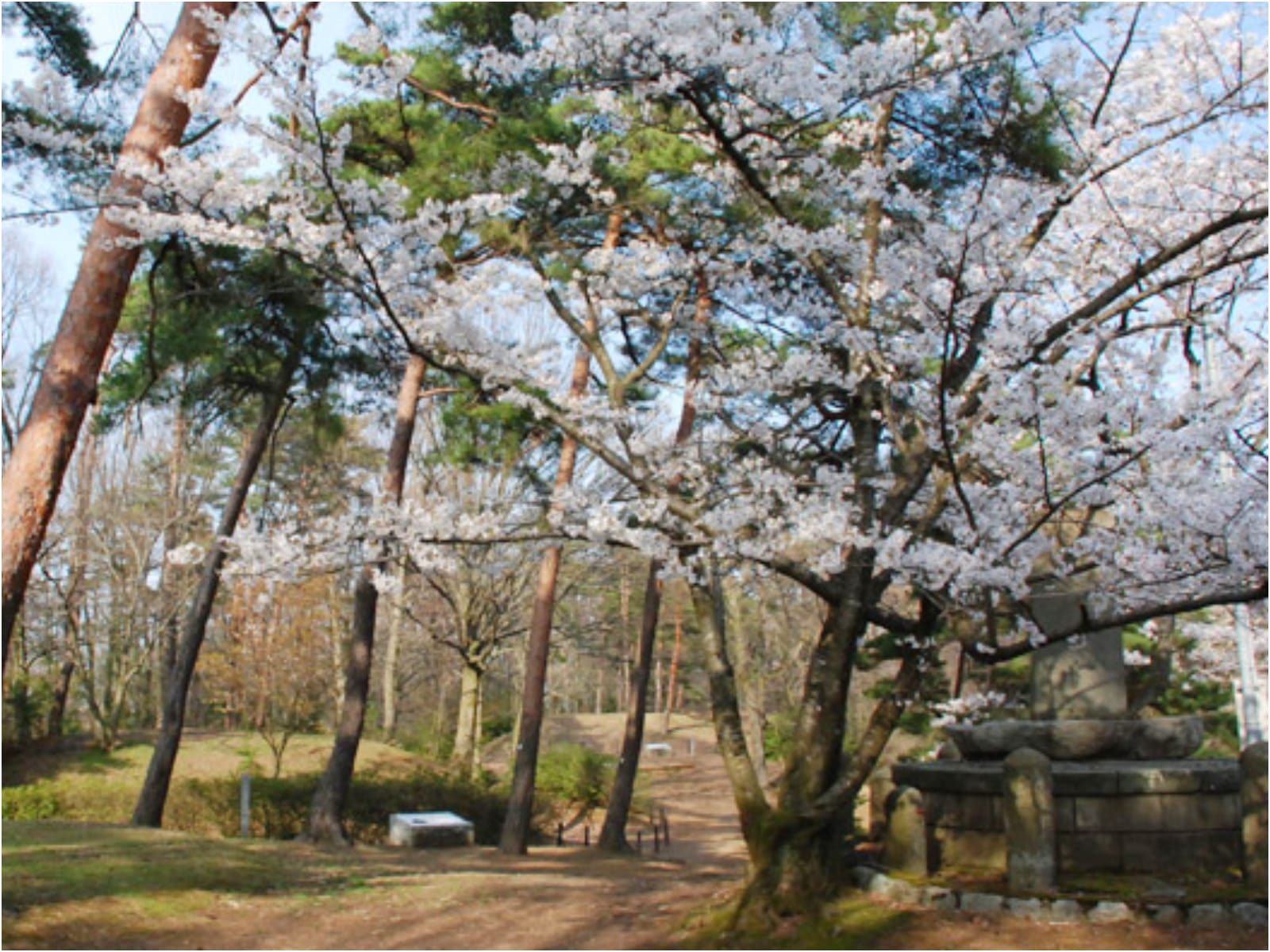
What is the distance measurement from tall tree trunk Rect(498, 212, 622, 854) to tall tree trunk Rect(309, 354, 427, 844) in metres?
2.08

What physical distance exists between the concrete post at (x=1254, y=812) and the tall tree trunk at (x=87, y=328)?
7.06m

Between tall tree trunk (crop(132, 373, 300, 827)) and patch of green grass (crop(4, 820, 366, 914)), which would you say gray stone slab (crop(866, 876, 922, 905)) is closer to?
patch of green grass (crop(4, 820, 366, 914))

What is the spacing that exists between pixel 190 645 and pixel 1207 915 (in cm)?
1161

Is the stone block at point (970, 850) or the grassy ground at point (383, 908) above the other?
the stone block at point (970, 850)

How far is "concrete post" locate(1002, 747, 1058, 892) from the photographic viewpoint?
6.39 meters

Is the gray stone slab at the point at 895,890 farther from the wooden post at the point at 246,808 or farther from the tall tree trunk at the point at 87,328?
the wooden post at the point at 246,808

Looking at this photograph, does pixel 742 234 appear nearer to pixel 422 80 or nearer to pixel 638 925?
pixel 422 80

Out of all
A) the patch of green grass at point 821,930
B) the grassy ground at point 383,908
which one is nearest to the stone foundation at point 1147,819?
the grassy ground at point 383,908

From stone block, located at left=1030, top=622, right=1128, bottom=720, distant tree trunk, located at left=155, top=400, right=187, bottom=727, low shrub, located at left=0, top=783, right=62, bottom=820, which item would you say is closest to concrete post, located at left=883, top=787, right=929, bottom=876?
stone block, located at left=1030, top=622, right=1128, bottom=720

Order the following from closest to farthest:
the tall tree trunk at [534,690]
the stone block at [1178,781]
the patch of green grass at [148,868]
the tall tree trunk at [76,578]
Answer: the stone block at [1178,781] → the patch of green grass at [148,868] → the tall tree trunk at [534,690] → the tall tree trunk at [76,578]

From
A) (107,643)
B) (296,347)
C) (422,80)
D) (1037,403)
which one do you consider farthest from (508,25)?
(107,643)

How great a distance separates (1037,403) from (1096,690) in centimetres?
291

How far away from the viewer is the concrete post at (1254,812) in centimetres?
620

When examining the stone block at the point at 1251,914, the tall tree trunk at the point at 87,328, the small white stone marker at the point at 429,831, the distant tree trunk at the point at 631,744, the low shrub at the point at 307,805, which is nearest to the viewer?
the tall tree trunk at the point at 87,328
